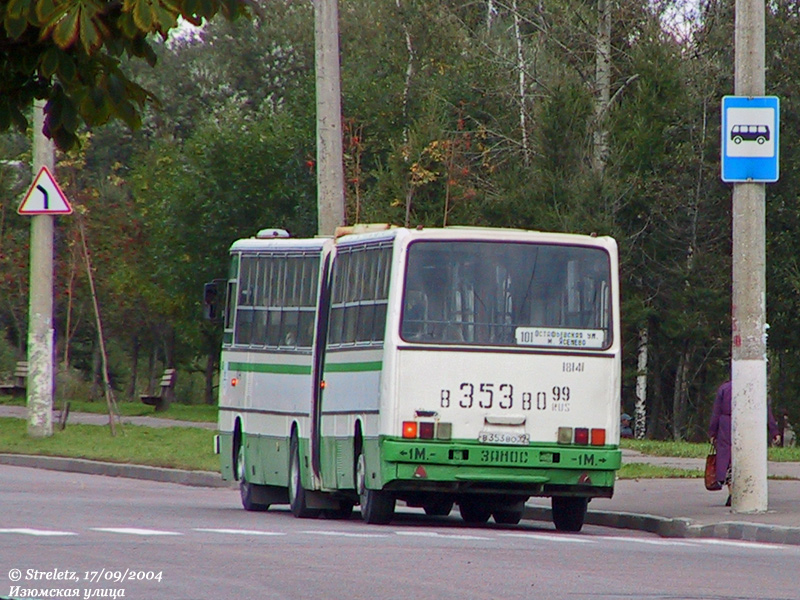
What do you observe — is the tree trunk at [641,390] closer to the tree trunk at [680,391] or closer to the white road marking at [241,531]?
the tree trunk at [680,391]

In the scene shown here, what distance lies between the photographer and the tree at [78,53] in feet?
22.6

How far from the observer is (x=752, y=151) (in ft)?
57.9

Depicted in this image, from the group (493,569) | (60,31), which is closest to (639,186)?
(493,569)

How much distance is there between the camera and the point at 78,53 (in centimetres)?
731

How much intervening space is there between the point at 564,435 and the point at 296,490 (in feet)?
11.5

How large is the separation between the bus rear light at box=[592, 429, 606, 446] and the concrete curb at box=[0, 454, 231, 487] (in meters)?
8.69

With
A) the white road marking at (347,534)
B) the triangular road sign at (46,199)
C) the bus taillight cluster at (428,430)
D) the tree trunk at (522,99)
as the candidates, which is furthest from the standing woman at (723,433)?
the tree trunk at (522,99)

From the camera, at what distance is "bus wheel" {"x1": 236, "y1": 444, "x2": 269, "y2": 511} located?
20.9 m

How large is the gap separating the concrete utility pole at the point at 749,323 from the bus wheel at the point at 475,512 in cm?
291

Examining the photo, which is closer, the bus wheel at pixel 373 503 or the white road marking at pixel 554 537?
the white road marking at pixel 554 537

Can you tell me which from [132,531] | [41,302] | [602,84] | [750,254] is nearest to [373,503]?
[132,531]

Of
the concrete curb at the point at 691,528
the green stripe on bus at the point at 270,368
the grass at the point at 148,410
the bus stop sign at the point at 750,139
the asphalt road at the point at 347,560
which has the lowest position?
the asphalt road at the point at 347,560

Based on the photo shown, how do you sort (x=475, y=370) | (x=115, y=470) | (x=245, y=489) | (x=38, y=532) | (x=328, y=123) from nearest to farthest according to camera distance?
(x=38, y=532) < (x=475, y=370) < (x=245, y=489) < (x=328, y=123) < (x=115, y=470)

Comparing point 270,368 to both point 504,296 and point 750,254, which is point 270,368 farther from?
point 750,254
